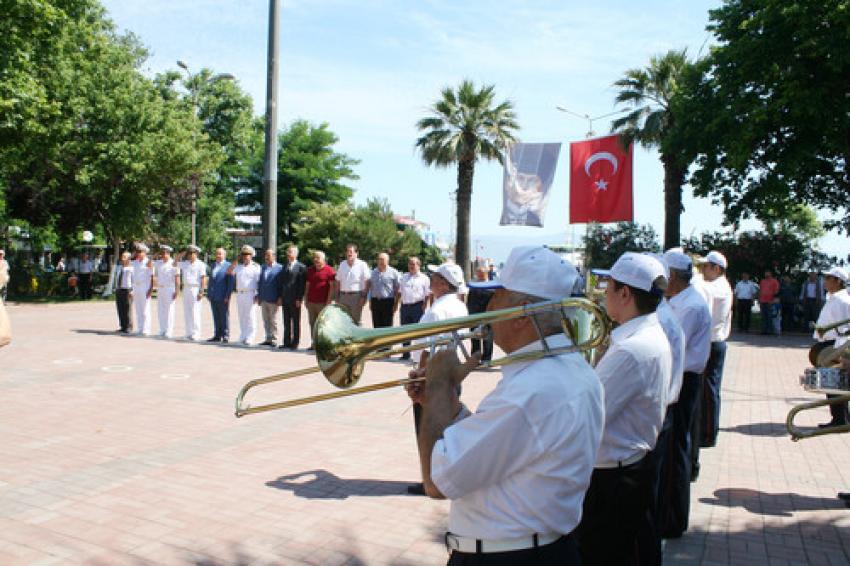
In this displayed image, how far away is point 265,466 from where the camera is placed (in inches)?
233

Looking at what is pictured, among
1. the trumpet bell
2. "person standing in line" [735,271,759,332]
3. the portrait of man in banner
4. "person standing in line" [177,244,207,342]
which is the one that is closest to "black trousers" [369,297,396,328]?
"person standing in line" [177,244,207,342]

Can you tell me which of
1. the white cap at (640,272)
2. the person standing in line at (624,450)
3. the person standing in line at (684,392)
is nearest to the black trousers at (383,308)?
the person standing in line at (684,392)

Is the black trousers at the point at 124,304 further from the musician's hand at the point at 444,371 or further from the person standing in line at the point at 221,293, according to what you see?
the musician's hand at the point at 444,371

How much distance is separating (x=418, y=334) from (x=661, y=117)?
87.0 ft

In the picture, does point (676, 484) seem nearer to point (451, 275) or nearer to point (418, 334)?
point (451, 275)

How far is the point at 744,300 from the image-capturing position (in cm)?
2103

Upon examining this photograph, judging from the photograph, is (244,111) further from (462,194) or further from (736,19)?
(736,19)

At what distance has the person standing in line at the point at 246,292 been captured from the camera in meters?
13.8

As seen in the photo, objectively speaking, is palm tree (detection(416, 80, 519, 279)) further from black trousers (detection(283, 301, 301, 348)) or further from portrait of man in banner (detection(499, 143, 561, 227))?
black trousers (detection(283, 301, 301, 348))

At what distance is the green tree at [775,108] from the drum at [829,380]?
1786cm

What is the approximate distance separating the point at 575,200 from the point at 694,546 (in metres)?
18.0

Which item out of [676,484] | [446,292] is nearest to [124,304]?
[446,292]

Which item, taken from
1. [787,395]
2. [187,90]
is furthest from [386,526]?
[187,90]

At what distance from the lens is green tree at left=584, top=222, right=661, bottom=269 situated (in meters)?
28.8
